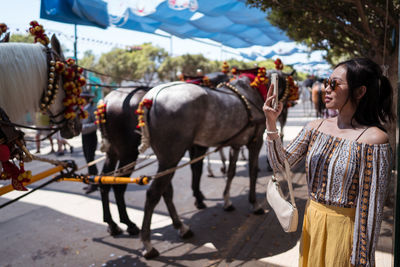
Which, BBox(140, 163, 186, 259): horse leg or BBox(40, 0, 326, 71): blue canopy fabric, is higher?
BBox(40, 0, 326, 71): blue canopy fabric

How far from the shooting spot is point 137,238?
11.8ft

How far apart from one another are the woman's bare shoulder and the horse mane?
2296 millimetres

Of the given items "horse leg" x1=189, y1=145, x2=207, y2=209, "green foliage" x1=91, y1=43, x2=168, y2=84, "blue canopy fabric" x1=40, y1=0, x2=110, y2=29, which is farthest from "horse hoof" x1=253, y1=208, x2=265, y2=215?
"green foliage" x1=91, y1=43, x2=168, y2=84

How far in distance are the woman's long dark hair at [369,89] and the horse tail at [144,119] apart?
82.5 inches

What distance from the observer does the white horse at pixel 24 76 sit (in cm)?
202

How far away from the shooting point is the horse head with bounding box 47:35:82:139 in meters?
2.44

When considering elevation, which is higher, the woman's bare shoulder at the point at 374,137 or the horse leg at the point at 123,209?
the woman's bare shoulder at the point at 374,137

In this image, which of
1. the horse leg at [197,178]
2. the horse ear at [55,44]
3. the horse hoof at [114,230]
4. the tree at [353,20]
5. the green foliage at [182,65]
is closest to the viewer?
the horse ear at [55,44]

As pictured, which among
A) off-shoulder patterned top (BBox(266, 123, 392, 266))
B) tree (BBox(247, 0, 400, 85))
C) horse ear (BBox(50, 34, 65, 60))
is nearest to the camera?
off-shoulder patterned top (BBox(266, 123, 392, 266))

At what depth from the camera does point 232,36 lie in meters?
8.13

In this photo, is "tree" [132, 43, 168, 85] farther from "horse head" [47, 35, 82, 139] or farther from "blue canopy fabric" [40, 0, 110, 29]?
"horse head" [47, 35, 82, 139]

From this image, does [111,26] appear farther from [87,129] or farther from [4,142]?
[4,142]

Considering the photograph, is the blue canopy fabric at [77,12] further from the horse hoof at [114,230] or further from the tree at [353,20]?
the horse hoof at [114,230]

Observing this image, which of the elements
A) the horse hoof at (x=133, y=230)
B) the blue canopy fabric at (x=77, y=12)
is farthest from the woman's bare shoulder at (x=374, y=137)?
the blue canopy fabric at (x=77, y=12)
